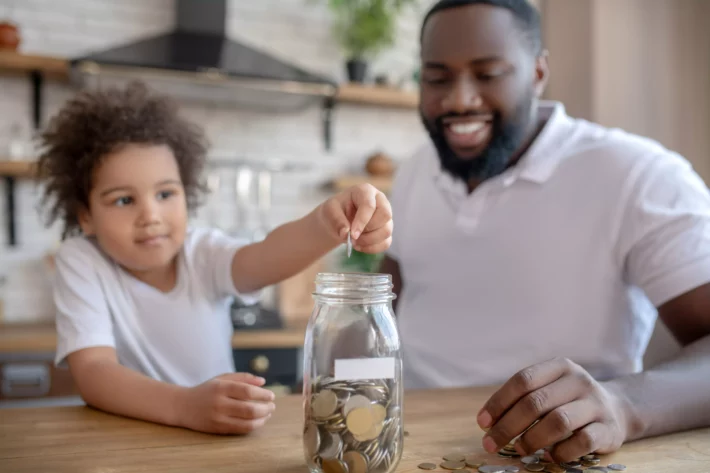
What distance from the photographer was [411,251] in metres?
1.50

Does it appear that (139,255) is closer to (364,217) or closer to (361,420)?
(364,217)

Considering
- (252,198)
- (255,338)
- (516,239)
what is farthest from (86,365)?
(252,198)

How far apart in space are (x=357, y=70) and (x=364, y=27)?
0.19 metres

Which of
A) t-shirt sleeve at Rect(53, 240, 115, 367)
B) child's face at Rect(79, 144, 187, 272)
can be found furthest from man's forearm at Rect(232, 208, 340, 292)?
t-shirt sleeve at Rect(53, 240, 115, 367)

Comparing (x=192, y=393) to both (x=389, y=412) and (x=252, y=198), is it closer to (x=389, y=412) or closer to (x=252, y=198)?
(x=389, y=412)

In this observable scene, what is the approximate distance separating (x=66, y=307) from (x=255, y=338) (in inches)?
58.1

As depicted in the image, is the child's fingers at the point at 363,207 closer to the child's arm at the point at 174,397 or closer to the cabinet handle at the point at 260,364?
the child's arm at the point at 174,397

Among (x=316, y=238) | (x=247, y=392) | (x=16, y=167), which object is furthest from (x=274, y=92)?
(x=247, y=392)

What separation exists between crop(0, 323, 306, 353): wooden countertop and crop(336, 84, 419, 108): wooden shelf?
3.45 feet

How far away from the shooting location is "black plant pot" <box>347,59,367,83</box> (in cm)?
309

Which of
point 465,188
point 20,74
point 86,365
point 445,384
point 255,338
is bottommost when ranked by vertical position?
point 255,338

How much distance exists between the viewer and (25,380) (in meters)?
2.30

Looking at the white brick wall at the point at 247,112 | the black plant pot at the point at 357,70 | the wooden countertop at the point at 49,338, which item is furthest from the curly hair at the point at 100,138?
the black plant pot at the point at 357,70

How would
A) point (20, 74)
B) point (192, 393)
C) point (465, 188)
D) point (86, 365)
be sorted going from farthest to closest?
point (20, 74) → point (465, 188) → point (86, 365) → point (192, 393)
